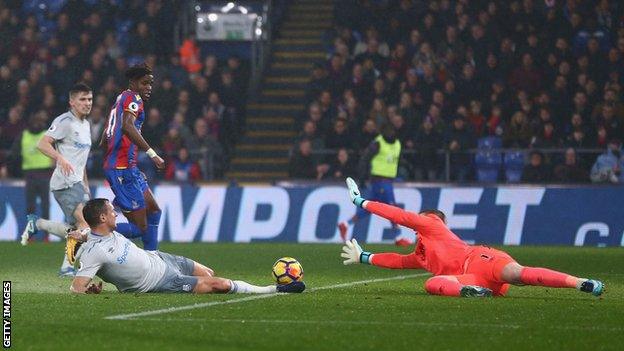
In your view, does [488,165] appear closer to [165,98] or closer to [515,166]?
[515,166]

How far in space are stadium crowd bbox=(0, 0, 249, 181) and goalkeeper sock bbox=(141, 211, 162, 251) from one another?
33.3 ft

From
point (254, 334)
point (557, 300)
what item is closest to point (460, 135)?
point (557, 300)

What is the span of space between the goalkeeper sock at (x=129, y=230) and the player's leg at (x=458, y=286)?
3.67 metres

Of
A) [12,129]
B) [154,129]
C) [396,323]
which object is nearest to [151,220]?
[396,323]

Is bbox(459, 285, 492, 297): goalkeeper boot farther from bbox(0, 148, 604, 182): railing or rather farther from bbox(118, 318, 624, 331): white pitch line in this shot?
bbox(0, 148, 604, 182): railing

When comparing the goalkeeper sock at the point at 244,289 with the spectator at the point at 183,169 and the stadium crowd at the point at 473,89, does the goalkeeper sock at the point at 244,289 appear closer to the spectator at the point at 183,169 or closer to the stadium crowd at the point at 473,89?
the stadium crowd at the point at 473,89

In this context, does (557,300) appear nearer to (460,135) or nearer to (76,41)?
(460,135)

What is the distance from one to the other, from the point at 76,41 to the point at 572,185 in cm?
1166

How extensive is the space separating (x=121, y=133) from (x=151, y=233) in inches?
45.7

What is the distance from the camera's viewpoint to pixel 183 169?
985 inches

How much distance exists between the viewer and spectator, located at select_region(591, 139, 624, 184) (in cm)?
2286

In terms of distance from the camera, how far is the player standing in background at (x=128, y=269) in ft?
37.1

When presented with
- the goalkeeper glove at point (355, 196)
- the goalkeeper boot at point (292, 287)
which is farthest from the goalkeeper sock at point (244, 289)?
the goalkeeper glove at point (355, 196)

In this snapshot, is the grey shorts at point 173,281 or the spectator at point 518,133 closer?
the grey shorts at point 173,281
